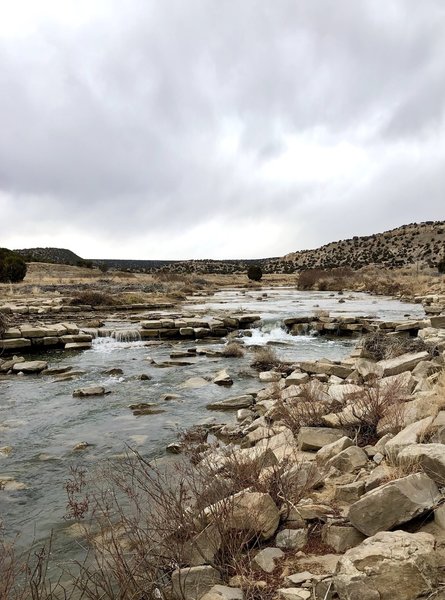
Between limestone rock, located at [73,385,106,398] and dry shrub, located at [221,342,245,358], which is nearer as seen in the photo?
limestone rock, located at [73,385,106,398]

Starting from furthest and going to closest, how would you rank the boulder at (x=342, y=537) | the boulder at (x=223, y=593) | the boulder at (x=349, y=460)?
the boulder at (x=349, y=460), the boulder at (x=342, y=537), the boulder at (x=223, y=593)

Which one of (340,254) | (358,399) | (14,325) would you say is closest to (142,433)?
(358,399)

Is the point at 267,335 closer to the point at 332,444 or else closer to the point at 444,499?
the point at 332,444

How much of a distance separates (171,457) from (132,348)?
1071cm

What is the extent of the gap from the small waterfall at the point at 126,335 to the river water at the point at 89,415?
1081mm

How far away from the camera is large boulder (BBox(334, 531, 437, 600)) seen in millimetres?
2420

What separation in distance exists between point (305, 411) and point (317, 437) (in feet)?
3.53

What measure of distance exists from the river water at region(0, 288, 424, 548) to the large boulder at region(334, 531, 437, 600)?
113 inches

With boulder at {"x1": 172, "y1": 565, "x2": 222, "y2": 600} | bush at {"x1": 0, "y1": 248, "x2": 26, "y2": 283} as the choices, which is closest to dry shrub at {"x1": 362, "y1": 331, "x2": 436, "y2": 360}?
boulder at {"x1": 172, "y1": 565, "x2": 222, "y2": 600}

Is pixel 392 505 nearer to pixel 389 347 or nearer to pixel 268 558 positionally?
pixel 268 558

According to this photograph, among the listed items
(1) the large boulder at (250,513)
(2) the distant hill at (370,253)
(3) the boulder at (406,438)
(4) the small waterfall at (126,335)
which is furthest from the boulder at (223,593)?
(2) the distant hill at (370,253)

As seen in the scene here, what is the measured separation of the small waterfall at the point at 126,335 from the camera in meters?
18.1

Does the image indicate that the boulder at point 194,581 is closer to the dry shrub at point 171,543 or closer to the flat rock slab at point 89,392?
the dry shrub at point 171,543

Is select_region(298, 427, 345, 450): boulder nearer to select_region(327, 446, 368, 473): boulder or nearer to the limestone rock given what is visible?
select_region(327, 446, 368, 473): boulder
